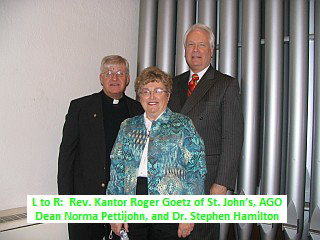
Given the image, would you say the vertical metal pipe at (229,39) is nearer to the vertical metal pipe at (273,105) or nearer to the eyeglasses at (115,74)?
the vertical metal pipe at (273,105)

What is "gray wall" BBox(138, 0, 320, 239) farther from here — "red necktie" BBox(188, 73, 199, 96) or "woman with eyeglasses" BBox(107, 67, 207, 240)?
"woman with eyeglasses" BBox(107, 67, 207, 240)

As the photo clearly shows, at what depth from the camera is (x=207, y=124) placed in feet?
4.88

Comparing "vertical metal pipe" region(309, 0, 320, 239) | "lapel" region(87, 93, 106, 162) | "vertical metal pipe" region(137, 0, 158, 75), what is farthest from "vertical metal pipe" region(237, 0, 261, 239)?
"lapel" region(87, 93, 106, 162)

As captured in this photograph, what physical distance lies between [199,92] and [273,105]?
537 millimetres

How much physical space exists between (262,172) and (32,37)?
1.40 metres

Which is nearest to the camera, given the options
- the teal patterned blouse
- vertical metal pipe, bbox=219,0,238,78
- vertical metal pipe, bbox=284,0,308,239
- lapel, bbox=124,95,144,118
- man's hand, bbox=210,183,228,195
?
the teal patterned blouse

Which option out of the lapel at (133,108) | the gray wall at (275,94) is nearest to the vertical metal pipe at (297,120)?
the gray wall at (275,94)

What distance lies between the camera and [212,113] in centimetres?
149

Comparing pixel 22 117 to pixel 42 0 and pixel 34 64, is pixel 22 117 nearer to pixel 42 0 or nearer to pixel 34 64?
pixel 34 64

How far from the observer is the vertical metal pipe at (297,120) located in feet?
5.82

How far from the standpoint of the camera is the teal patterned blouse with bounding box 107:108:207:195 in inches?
48.7

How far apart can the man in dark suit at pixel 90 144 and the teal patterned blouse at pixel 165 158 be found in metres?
0.25

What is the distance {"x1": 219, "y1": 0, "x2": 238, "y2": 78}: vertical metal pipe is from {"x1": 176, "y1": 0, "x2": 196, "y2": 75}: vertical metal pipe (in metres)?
0.20

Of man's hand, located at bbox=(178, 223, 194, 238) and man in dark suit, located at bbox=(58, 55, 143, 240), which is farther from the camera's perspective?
man in dark suit, located at bbox=(58, 55, 143, 240)
